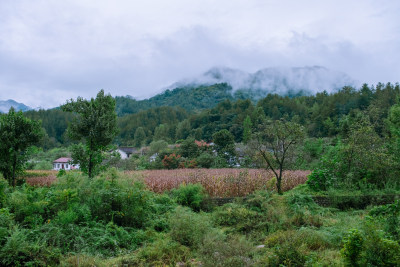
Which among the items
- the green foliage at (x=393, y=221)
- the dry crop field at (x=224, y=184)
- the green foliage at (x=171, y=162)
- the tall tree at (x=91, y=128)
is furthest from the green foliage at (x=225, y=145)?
the green foliage at (x=393, y=221)

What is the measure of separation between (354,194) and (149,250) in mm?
7411

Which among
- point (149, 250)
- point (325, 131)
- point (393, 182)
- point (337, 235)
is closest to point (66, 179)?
point (149, 250)

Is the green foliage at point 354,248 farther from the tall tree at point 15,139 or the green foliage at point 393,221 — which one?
the tall tree at point 15,139

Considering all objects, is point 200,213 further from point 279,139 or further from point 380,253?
point 380,253

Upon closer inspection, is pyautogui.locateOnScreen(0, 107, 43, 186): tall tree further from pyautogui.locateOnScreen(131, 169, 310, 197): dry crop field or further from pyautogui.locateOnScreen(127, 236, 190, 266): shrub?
pyautogui.locateOnScreen(127, 236, 190, 266): shrub

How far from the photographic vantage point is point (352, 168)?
1105 cm

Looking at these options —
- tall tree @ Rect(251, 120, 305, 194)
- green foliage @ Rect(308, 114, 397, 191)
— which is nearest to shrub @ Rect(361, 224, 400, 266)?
tall tree @ Rect(251, 120, 305, 194)

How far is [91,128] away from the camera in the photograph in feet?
34.9

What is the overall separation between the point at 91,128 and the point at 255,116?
40.0m

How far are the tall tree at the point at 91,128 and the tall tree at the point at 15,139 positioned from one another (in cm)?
253

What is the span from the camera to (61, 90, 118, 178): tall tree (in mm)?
10633

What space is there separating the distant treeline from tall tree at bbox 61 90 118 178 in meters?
9.47

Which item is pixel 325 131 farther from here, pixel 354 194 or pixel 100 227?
pixel 100 227

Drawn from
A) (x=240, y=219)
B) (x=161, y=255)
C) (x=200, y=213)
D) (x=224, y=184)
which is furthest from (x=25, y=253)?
(x=224, y=184)
